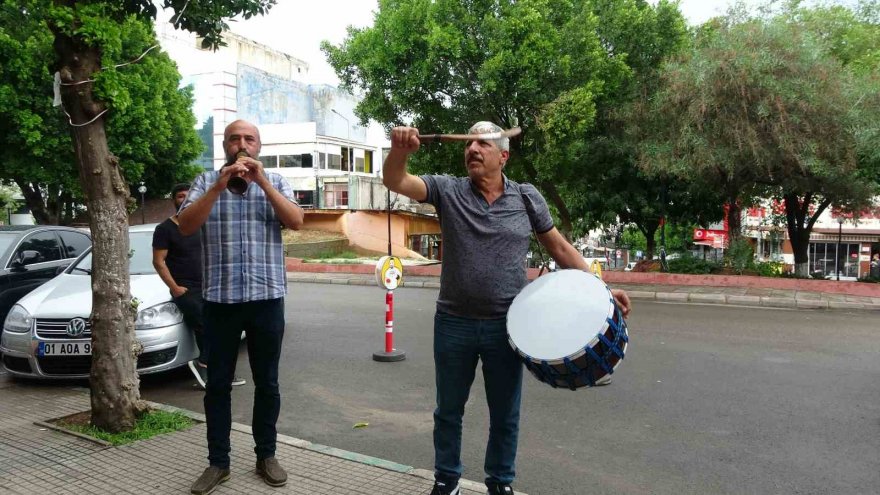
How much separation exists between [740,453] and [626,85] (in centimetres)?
1527

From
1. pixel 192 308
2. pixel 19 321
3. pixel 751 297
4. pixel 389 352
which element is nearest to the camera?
pixel 192 308

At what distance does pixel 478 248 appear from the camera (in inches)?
130

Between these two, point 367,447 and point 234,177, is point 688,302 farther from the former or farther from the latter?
point 234,177

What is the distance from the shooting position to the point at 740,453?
4.67 meters

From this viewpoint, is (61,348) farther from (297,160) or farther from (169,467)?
(297,160)

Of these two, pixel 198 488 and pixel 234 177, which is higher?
pixel 234 177

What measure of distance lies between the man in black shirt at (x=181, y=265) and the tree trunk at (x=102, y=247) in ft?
3.29

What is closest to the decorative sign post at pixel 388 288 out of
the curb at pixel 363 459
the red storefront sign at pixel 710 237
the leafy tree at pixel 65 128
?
the curb at pixel 363 459

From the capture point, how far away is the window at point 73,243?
8734 mm

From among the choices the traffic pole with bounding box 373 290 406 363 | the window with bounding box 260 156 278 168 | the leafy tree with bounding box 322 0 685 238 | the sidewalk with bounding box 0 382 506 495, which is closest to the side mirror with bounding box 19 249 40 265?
the sidewalk with bounding box 0 382 506 495

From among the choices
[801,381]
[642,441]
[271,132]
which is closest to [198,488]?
[642,441]

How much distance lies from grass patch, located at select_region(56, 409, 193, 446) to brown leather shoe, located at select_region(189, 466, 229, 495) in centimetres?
108

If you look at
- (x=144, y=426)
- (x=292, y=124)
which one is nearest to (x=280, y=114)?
(x=292, y=124)

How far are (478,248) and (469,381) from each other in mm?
684
